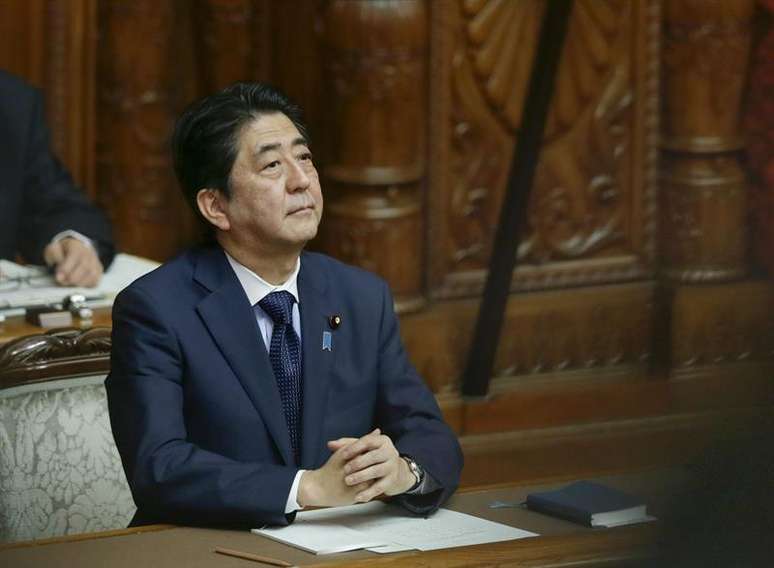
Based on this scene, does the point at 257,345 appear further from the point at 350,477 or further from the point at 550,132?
the point at 550,132

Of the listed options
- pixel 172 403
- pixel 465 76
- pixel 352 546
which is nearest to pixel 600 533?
pixel 352 546

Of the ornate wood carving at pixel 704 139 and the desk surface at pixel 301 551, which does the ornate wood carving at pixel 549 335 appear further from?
the desk surface at pixel 301 551

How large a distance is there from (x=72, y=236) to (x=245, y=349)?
5.38ft

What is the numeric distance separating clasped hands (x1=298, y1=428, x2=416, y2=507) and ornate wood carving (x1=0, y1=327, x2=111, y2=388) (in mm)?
617

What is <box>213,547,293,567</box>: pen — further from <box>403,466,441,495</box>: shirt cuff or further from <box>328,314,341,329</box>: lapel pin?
<box>328,314,341,329</box>: lapel pin

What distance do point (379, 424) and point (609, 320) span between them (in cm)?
288

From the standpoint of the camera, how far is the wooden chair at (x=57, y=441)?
2.32 meters

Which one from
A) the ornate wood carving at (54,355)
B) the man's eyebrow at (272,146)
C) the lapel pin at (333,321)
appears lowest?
the ornate wood carving at (54,355)

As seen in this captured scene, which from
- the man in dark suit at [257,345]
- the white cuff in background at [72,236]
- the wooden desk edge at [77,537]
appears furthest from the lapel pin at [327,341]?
the white cuff in background at [72,236]

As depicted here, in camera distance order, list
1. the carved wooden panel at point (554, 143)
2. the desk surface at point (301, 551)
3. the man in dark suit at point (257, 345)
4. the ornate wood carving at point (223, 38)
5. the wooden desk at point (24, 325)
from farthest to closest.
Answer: the carved wooden panel at point (554, 143) < the ornate wood carving at point (223, 38) < the wooden desk at point (24, 325) < the man in dark suit at point (257, 345) < the desk surface at point (301, 551)

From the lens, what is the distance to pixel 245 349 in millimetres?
2182

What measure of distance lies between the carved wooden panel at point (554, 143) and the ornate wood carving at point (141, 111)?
2.91 ft

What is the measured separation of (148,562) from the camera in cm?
168

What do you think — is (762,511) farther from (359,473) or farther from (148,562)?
(359,473)
